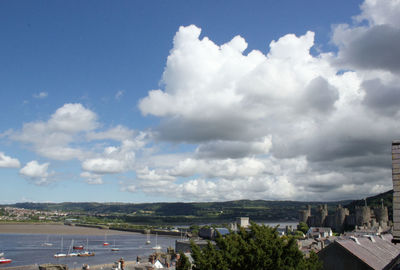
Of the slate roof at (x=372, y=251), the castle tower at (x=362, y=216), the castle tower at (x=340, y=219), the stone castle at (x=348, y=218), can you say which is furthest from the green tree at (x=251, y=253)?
the castle tower at (x=340, y=219)

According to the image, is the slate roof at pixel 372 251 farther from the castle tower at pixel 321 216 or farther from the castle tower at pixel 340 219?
the castle tower at pixel 321 216

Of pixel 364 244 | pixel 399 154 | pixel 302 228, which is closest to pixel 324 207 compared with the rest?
pixel 302 228

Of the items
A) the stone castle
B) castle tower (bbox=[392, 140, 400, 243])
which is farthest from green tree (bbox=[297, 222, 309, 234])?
castle tower (bbox=[392, 140, 400, 243])

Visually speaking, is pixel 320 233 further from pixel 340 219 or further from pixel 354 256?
pixel 354 256

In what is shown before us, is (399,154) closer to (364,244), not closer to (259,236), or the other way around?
(259,236)

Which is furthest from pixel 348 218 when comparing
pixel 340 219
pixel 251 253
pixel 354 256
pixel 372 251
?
pixel 251 253

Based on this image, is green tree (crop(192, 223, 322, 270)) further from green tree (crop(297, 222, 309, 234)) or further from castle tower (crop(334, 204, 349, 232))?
castle tower (crop(334, 204, 349, 232))

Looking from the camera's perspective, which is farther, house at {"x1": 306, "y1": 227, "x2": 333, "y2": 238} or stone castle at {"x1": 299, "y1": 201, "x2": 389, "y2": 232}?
stone castle at {"x1": 299, "y1": 201, "x2": 389, "y2": 232}
